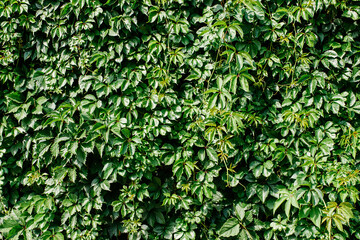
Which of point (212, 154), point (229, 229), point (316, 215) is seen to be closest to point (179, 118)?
point (212, 154)

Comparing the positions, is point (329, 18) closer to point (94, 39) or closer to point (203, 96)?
point (203, 96)

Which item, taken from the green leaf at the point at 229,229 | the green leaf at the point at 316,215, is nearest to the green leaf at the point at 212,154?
the green leaf at the point at 229,229

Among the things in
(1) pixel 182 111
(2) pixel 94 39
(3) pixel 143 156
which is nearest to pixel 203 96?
(1) pixel 182 111

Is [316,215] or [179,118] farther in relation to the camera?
[179,118]

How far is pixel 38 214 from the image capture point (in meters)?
2.25

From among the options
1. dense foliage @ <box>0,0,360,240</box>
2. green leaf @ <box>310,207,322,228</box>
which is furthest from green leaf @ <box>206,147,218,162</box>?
green leaf @ <box>310,207,322,228</box>

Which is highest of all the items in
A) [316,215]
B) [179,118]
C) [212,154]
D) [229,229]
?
[179,118]

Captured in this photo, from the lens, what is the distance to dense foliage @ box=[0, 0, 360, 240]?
211cm

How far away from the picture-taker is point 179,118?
7.39 ft

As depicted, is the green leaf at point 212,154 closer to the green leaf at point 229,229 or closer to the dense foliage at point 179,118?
the dense foliage at point 179,118

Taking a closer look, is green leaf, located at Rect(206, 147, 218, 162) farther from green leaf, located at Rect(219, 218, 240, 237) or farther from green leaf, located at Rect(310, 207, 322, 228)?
Result: green leaf, located at Rect(310, 207, 322, 228)

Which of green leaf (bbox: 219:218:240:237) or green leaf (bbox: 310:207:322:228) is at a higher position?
green leaf (bbox: 310:207:322:228)

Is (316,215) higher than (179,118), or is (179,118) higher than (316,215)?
(179,118)

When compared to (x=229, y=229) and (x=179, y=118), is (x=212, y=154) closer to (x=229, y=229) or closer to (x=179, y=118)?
(x=179, y=118)
